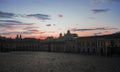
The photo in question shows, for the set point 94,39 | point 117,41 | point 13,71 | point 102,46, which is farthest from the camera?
point 94,39

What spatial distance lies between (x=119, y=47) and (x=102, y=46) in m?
31.3

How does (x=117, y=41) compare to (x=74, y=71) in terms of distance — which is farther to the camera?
(x=117, y=41)

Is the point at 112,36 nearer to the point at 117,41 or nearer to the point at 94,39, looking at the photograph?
the point at 117,41

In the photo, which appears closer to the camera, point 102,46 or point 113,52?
point 113,52

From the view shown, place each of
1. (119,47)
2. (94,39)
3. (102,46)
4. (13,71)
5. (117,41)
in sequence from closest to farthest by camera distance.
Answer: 1. (13,71)
2. (119,47)
3. (117,41)
4. (102,46)
5. (94,39)

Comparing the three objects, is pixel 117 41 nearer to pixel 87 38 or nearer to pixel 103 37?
pixel 103 37

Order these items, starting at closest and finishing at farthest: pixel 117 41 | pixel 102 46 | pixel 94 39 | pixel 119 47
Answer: pixel 119 47, pixel 117 41, pixel 102 46, pixel 94 39

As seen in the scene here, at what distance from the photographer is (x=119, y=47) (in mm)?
140875

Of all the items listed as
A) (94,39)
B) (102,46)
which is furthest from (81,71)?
(94,39)

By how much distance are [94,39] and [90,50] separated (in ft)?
27.5

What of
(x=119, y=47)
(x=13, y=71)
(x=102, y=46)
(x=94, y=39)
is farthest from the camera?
(x=94, y=39)

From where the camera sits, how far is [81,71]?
47.9 meters

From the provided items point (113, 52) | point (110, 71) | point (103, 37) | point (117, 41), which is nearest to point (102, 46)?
point (103, 37)

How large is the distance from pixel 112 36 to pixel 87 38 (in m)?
37.1
